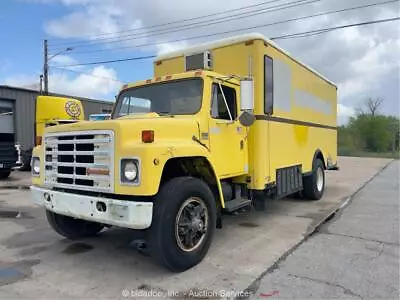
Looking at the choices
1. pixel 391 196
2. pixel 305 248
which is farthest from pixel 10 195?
pixel 391 196

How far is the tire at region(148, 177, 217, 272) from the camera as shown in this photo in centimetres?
426

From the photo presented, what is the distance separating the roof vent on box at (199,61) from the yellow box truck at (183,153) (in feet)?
0.07

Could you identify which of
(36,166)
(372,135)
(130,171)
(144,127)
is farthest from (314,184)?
(372,135)

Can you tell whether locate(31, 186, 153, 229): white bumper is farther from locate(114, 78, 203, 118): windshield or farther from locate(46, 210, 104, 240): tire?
locate(114, 78, 203, 118): windshield

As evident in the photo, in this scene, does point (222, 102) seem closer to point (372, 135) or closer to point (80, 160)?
point (80, 160)

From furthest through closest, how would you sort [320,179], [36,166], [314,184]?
[320,179] → [314,184] → [36,166]

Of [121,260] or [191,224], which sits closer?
[191,224]

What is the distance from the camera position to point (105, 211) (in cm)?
427

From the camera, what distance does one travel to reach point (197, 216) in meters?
4.80

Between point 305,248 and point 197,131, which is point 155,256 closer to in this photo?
point 197,131

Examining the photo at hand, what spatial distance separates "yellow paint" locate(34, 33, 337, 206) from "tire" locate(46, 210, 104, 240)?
2.19 ft

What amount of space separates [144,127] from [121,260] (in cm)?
185

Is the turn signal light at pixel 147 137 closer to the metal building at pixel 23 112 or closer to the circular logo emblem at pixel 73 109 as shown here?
the circular logo emblem at pixel 73 109

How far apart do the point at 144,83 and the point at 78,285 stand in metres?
3.15
